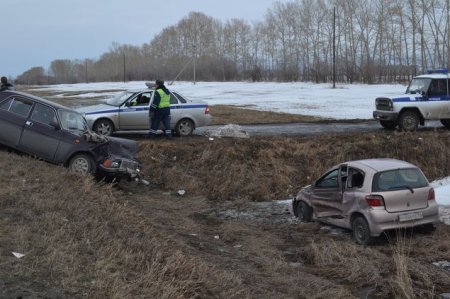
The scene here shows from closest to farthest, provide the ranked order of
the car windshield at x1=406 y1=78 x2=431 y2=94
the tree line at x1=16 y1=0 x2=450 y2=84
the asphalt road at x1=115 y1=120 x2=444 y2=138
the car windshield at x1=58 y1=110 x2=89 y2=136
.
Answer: the car windshield at x1=58 y1=110 x2=89 y2=136 < the asphalt road at x1=115 y1=120 x2=444 y2=138 < the car windshield at x1=406 y1=78 x2=431 y2=94 < the tree line at x1=16 y1=0 x2=450 y2=84

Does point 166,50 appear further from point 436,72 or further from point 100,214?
point 100,214

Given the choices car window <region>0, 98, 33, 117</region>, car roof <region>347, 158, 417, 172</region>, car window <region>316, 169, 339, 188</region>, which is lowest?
car window <region>316, 169, 339, 188</region>

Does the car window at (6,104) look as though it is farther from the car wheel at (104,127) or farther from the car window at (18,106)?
the car wheel at (104,127)

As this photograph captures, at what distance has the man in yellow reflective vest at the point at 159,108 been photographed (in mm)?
17061

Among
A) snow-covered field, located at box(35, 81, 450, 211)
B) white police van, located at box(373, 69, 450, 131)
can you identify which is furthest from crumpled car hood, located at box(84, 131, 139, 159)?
white police van, located at box(373, 69, 450, 131)

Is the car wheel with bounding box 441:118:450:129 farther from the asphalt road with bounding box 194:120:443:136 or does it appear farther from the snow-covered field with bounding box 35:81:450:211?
the snow-covered field with bounding box 35:81:450:211

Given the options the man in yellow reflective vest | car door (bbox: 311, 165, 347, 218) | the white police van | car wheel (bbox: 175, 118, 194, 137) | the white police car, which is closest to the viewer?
car door (bbox: 311, 165, 347, 218)

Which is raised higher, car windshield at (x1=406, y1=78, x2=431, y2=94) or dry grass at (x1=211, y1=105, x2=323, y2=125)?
car windshield at (x1=406, y1=78, x2=431, y2=94)

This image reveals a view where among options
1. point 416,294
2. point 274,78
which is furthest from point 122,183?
point 274,78

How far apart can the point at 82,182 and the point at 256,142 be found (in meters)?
8.51

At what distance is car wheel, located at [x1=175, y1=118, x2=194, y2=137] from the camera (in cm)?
1878

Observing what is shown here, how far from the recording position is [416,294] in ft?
24.3

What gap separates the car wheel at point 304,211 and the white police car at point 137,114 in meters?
6.48

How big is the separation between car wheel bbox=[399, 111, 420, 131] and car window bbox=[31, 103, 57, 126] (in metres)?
13.7
